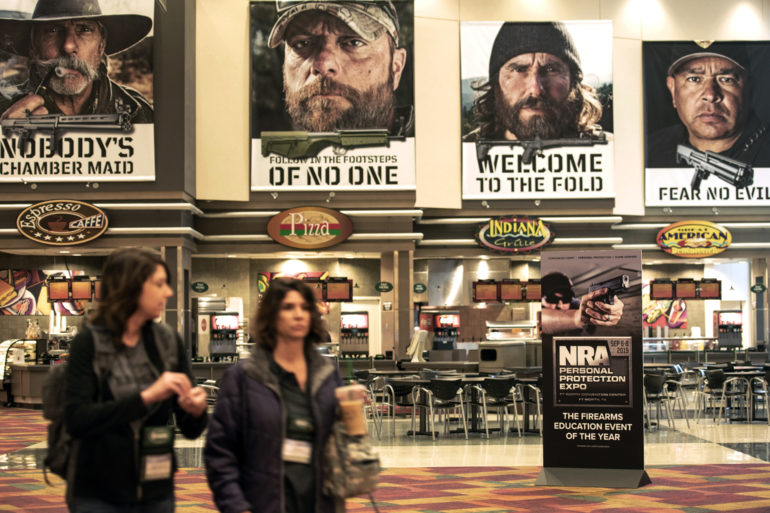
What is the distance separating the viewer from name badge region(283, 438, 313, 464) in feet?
10.3

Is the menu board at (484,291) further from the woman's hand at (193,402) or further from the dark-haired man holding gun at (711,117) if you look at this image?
the woman's hand at (193,402)

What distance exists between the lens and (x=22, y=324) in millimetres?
21641

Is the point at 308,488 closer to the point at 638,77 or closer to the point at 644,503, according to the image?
the point at 644,503

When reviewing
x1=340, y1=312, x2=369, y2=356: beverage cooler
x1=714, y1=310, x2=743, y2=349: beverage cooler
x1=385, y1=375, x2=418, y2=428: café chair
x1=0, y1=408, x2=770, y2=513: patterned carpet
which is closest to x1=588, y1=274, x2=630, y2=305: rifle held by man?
x1=0, y1=408, x2=770, y2=513: patterned carpet

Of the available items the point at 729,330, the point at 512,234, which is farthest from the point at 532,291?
the point at 729,330

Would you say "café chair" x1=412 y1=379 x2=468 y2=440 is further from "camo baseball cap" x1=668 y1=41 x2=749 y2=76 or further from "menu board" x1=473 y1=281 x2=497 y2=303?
"camo baseball cap" x1=668 y1=41 x2=749 y2=76

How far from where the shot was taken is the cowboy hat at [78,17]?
1752 centimetres

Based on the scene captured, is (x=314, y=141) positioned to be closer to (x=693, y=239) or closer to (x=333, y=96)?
(x=333, y=96)

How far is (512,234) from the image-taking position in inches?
800

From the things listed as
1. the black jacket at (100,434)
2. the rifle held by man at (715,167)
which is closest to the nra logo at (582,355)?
the black jacket at (100,434)

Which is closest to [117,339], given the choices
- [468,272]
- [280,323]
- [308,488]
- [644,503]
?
[280,323]

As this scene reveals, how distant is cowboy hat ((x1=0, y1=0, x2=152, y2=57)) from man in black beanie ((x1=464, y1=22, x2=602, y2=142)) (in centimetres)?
652

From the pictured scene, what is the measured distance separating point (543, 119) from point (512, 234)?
230cm

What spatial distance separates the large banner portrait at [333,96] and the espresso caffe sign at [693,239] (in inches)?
224
